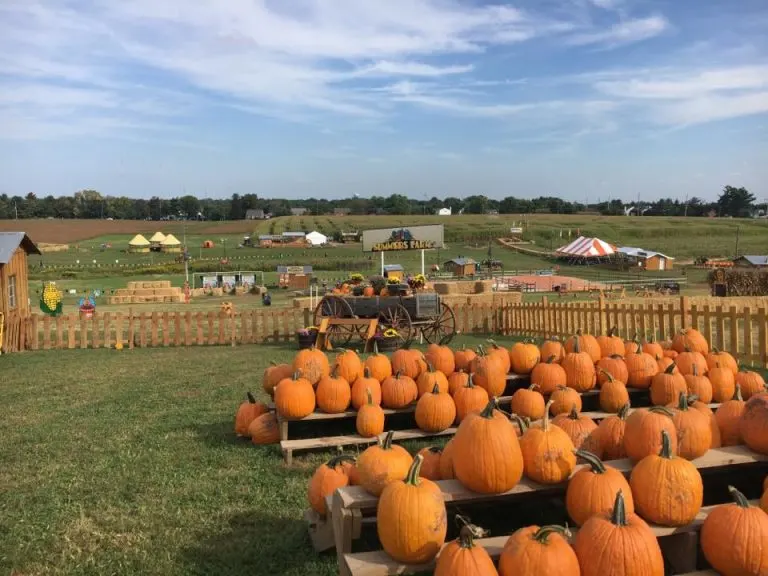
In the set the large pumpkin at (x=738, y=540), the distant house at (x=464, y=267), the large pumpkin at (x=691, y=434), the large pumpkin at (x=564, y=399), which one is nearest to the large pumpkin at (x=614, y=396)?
the large pumpkin at (x=564, y=399)

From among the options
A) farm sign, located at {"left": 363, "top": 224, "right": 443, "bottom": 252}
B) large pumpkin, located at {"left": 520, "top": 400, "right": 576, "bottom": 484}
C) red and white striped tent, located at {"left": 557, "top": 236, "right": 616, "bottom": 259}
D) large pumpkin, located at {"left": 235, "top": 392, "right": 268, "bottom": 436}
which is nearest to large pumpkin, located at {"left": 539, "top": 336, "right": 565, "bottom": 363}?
large pumpkin, located at {"left": 235, "top": 392, "right": 268, "bottom": 436}

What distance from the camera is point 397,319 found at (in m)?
14.6

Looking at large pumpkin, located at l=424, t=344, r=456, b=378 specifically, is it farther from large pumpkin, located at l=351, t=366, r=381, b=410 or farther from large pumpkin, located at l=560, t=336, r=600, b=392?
large pumpkin, located at l=560, t=336, r=600, b=392

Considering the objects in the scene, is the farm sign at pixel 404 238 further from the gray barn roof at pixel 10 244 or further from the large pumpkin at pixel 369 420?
the large pumpkin at pixel 369 420

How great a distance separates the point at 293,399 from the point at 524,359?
2392mm

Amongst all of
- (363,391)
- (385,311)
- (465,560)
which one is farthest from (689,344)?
(385,311)

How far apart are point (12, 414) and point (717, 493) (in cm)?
773

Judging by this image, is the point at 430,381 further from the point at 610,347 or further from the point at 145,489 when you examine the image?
the point at 145,489

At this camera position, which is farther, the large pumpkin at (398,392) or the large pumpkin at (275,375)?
the large pumpkin at (275,375)

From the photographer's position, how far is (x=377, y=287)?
15469mm

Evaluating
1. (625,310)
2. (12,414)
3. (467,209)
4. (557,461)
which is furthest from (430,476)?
(467,209)

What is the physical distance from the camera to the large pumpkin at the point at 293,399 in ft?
19.0

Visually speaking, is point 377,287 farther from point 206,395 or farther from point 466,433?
point 466,433

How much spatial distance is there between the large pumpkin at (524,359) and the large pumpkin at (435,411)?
1222mm
